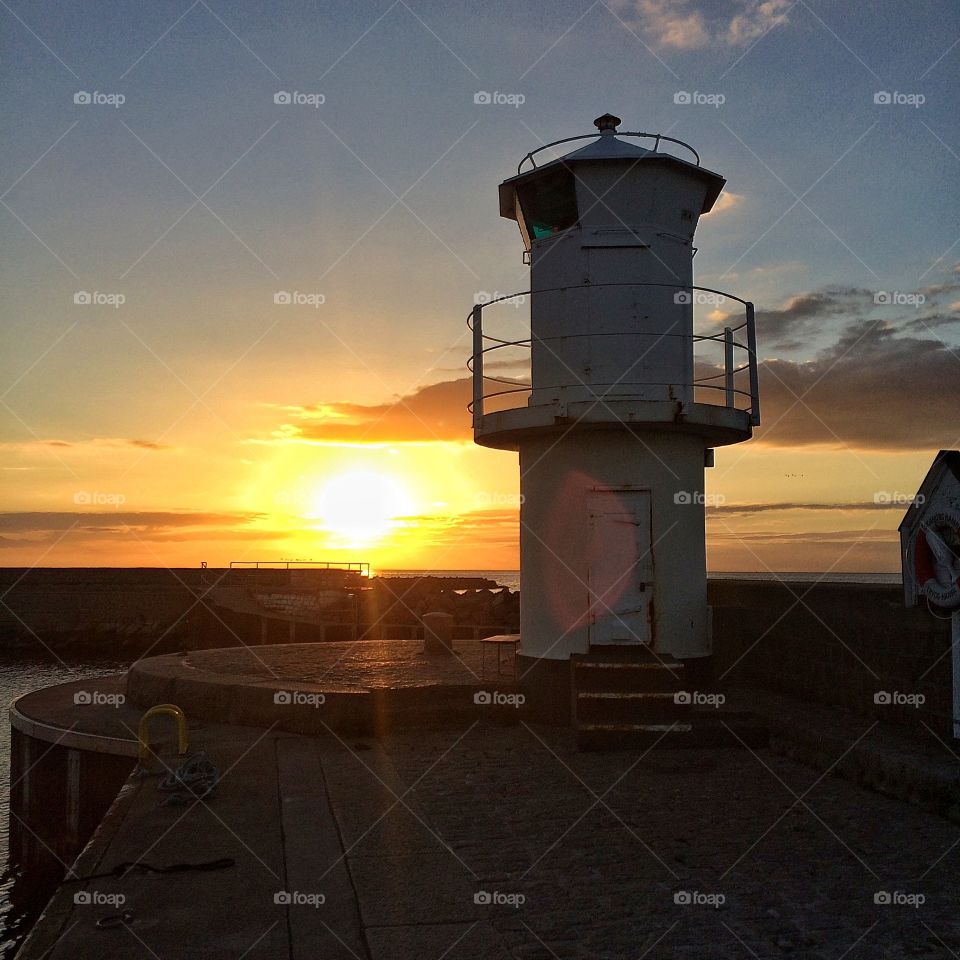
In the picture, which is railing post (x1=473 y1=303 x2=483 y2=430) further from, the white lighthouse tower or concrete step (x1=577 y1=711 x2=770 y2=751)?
concrete step (x1=577 y1=711 x2=770 y2=751)

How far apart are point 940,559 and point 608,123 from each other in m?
7.10

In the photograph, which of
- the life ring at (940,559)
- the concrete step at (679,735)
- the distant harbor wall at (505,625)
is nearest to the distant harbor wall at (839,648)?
the distant harbor wall at (505,625)


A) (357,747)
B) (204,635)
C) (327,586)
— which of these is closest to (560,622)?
(357,747)

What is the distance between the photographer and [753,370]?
37.9 feet

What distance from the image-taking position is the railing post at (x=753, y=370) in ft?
37.4

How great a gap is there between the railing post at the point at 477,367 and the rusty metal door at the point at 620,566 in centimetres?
177

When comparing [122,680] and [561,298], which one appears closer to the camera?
[561,298]

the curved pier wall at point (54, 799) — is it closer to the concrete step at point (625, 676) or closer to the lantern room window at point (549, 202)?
the concrete step at point (625, 676)

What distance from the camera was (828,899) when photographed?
220 inches

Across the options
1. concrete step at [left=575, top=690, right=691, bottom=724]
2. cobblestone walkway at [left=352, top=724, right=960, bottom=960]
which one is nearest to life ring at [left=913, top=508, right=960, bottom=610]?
cobblestone walkway at [left=352, top=724, right=960, bottom=960]

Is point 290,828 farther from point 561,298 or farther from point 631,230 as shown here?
point 631,230

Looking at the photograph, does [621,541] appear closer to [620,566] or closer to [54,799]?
[620,566]

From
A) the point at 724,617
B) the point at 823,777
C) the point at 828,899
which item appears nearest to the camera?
the point at 828,899

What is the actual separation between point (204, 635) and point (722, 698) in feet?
124
